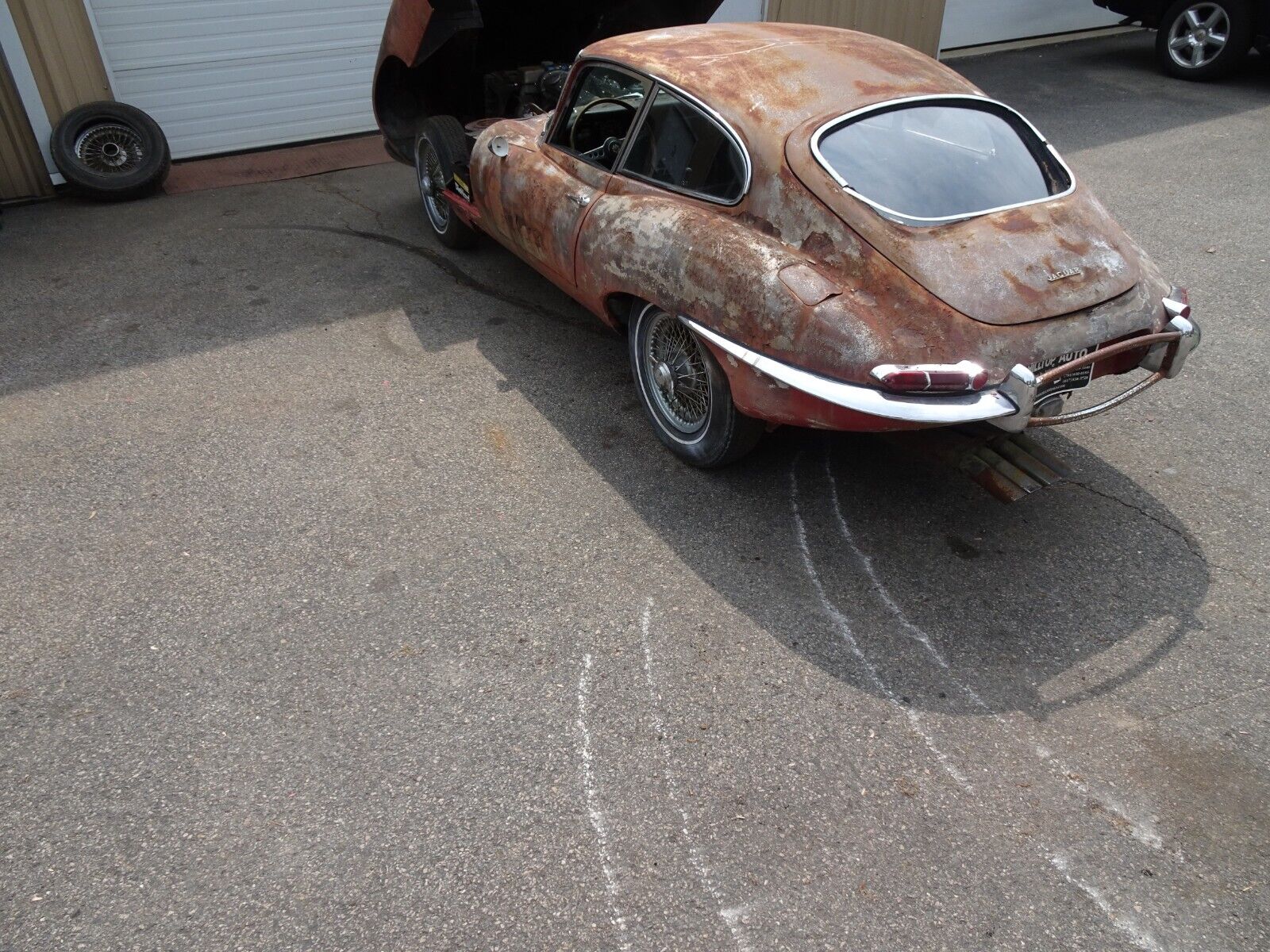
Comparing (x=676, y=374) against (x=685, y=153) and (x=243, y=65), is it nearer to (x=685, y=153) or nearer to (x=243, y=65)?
(x=685, y=153)

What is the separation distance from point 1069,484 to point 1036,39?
1039cm

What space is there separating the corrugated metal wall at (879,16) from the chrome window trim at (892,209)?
6.80 meters

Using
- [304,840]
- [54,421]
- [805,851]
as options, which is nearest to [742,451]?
[805,851]

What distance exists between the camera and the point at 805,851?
105 inches

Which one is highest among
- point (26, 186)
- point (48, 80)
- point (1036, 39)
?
point (48, 80)

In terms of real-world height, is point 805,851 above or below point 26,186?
below

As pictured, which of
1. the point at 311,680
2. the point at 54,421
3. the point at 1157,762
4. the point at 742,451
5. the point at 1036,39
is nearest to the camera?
the point at 1157,762

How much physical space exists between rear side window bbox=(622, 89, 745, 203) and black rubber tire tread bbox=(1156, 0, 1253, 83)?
867cm

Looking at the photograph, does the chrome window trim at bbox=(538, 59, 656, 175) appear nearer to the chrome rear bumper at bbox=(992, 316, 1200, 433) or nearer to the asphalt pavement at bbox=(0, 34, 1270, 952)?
the asphalt pavement at bbox=(0, 34, 1270, 952)

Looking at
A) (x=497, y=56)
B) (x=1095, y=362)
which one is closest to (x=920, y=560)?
(x=1095, y=362)

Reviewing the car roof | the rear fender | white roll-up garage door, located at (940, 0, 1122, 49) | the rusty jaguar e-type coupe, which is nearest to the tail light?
the rusty jaguar e-type coupe

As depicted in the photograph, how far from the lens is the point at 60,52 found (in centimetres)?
730

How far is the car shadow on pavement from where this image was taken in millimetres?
3283

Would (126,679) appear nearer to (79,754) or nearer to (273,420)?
(79,754)
